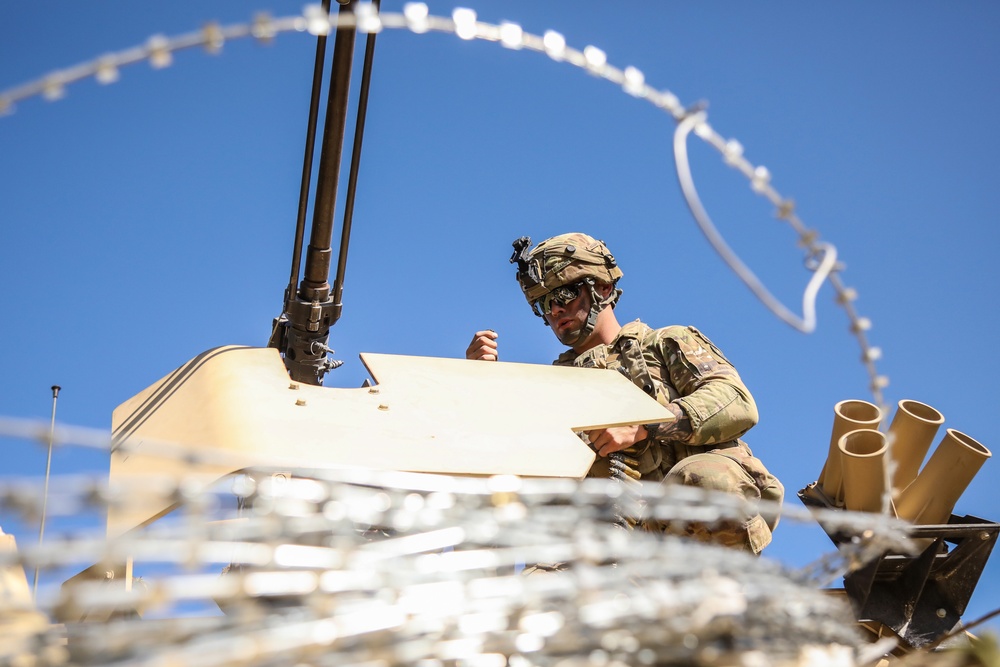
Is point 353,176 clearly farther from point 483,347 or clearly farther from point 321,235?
point 483,347

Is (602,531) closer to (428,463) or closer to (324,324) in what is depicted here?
(428,463)

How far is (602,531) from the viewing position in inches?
99.7

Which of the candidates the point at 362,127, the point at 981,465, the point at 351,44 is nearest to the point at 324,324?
the point at 362,127

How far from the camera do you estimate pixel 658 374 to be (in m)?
7.36

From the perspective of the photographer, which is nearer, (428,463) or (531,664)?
(531,664)

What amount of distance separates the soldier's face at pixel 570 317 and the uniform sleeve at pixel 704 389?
0.78 meters

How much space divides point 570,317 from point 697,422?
1.82 metres

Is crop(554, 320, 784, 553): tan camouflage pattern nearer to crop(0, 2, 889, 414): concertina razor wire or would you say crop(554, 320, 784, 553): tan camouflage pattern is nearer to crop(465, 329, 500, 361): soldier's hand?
crop(465, 329, 500, 361): soldier's hand

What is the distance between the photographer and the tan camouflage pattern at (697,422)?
21.0 ft

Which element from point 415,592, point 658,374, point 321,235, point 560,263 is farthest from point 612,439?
point 415,592

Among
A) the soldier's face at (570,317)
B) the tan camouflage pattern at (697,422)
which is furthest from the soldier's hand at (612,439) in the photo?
the soldier's face at (570,317)

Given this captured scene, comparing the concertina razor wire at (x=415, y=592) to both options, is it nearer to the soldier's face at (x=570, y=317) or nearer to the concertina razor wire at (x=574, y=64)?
the concertina razor wire at (x=574, y=64)

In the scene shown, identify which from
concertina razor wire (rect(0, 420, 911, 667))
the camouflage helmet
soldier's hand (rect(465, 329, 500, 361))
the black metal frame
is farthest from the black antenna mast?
concertina razor wire (rect(0, 420, 911, 667))

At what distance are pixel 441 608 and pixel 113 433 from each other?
3860 mm
